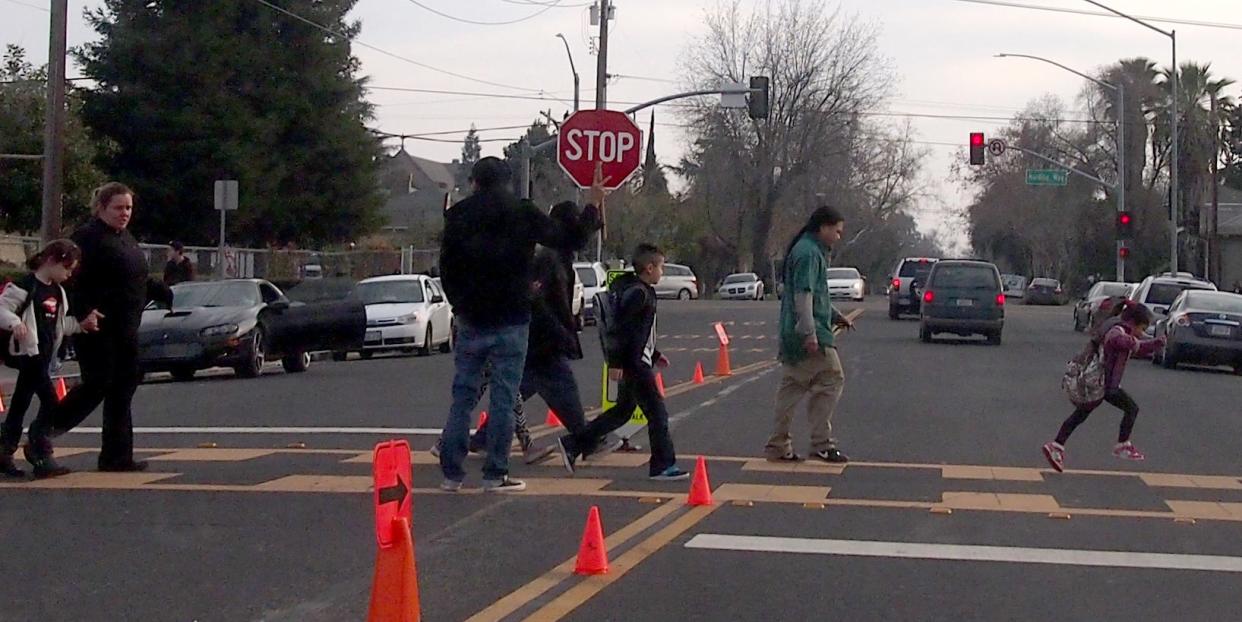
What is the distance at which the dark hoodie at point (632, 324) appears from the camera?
10562 millimetres

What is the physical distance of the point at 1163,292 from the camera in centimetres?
3219

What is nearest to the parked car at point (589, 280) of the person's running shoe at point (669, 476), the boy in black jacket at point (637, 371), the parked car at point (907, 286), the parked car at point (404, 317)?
the parked car at point (404, 317)

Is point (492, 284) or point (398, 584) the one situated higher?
point (492, 284)

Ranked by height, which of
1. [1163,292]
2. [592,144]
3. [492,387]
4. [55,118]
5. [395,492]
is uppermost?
[55,118]

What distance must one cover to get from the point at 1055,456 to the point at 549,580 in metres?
5.39

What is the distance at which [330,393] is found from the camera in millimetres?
17578

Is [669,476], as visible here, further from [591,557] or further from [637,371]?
[591,557]

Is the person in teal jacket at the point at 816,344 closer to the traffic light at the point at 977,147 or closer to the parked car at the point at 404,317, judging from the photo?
the parked car at the point at 404,317

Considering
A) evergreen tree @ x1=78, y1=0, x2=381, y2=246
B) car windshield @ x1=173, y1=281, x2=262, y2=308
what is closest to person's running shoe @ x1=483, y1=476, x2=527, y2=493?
car windshield @ x1=173, y1=281, x2=262, y2=308

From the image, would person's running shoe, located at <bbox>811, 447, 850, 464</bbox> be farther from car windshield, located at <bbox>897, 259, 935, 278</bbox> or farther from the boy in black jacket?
car windshield, located at <bbox>897, 259, 935, 278</bbox>

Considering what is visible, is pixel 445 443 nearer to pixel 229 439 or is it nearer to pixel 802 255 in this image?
pixel 802 255

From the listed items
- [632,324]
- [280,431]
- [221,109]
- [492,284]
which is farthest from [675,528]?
[221,109]

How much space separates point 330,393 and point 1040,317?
35489mm

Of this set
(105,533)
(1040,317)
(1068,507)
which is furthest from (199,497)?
(1040,317)
